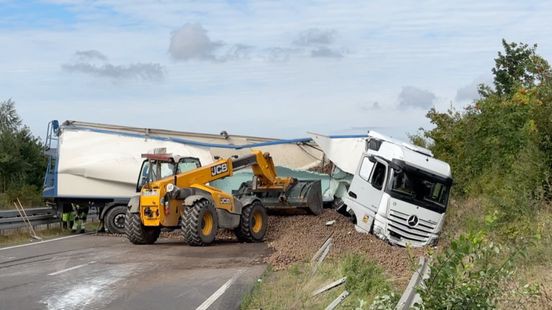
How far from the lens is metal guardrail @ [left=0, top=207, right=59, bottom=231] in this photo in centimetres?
2108

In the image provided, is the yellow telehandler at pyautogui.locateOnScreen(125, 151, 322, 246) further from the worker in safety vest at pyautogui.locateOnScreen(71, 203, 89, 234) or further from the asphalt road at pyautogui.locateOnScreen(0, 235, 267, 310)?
the worker in safety vest at pyautogui.locateOnScreen(71, 203, 89, 234)

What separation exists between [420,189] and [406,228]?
4.02 ft

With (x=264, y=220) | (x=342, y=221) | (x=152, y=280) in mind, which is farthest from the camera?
(x=342, y=221)

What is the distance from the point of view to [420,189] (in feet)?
62.1

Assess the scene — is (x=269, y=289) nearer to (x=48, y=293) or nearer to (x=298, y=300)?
(x=298, y=300)

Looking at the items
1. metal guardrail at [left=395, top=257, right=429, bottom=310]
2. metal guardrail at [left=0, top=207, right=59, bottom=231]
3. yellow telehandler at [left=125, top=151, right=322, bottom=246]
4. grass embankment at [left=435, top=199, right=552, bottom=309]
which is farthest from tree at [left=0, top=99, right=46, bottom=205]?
metal guardrail at [left=395, top=257, right=429, bottom=310]

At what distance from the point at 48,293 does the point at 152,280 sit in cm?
186

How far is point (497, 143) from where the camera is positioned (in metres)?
24.2

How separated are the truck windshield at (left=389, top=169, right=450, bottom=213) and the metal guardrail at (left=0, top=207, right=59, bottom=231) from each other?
11573mm

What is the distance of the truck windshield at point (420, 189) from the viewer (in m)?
18.5

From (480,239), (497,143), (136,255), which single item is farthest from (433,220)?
(480,239)

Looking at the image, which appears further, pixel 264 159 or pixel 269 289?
pixel 264 159

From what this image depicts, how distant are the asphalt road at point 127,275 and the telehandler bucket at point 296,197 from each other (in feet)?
10.6

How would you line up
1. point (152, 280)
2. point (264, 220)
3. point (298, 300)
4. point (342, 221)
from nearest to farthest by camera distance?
point (298, 300)
point (152, 280)
point (264, 220)
point (342, 221)
